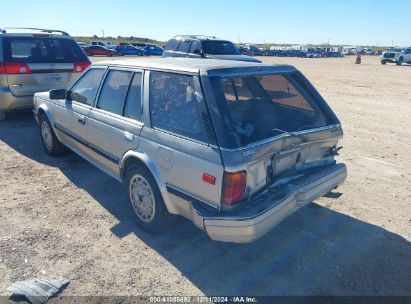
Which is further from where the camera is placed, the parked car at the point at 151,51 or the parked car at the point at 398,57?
the parked car at the point at 151,51

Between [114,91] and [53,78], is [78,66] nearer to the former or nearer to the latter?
[53,78]

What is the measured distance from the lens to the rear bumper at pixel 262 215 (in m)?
2.77

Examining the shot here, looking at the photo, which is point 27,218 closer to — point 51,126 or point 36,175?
point 36,175

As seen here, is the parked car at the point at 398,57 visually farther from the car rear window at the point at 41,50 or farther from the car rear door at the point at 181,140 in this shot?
the car rear door at the point at 181,140

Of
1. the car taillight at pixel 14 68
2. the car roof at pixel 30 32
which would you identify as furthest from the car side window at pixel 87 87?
the car roof at pixel 30 32

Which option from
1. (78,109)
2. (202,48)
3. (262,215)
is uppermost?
(202,48)

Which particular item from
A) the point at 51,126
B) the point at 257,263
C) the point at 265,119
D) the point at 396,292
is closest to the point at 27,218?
the point at 51,126

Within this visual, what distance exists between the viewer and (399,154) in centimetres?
634

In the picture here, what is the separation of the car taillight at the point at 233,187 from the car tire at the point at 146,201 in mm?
874

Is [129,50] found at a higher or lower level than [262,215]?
higher

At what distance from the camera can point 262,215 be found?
2814mm

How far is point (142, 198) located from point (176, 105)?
1.11 metres

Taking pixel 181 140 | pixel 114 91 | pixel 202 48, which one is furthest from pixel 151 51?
pixel 181 140

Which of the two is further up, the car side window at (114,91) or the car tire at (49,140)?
the car side window at (114,91)
